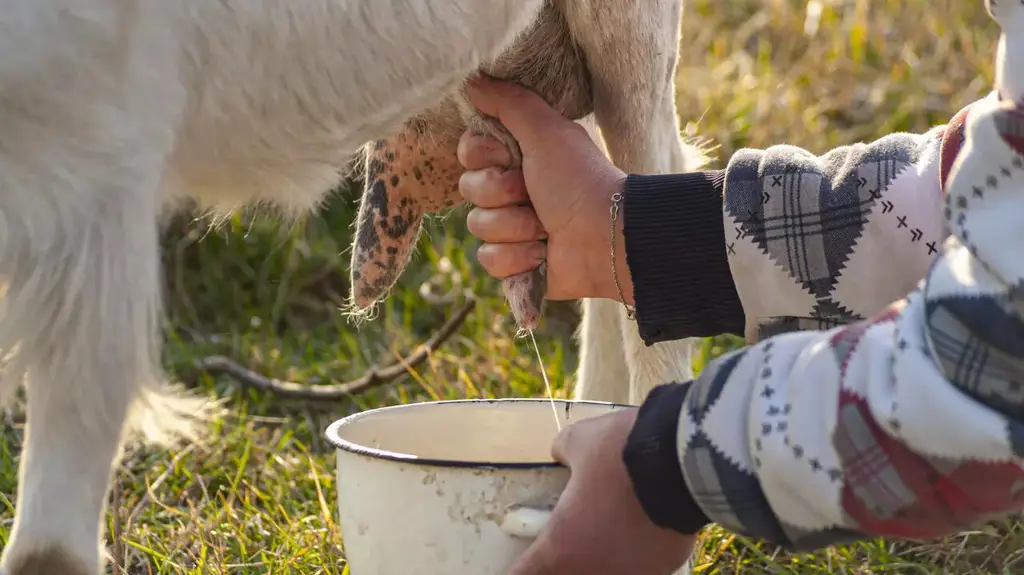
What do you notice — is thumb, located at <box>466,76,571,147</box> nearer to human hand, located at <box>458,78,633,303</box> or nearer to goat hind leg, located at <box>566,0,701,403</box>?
human hand, located at <box>458,78,633,303</box>

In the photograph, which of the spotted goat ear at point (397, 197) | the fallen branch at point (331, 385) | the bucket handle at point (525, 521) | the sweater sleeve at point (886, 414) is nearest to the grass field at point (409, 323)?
the fallen branch at point (331, 385)

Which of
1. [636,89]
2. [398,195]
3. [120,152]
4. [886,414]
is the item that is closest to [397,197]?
[398,195]

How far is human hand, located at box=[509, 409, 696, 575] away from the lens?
84 cm

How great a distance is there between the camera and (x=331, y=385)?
2021 millimetres

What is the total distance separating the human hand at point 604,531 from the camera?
0.84 meters

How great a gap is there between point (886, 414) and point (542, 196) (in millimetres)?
702

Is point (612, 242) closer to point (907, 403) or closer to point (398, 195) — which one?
point (398, 195)

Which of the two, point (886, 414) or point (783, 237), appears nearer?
point (886, 414)

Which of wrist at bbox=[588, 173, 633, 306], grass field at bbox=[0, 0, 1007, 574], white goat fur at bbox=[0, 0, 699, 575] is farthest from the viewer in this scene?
grass field at bbox=[0, 0, 1007, 574]

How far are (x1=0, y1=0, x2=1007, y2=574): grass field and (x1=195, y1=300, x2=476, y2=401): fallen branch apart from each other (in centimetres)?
2

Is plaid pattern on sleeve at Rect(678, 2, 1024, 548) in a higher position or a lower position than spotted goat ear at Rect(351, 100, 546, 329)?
lower

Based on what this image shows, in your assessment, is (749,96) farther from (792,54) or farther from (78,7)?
(78,7)

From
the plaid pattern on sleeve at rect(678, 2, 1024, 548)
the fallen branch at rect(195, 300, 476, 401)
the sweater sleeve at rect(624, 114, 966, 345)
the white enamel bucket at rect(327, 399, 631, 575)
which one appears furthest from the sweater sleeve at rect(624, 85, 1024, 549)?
the fallen branch at rect(195, 300, 476, 401)

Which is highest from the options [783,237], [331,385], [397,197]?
[397,197]
